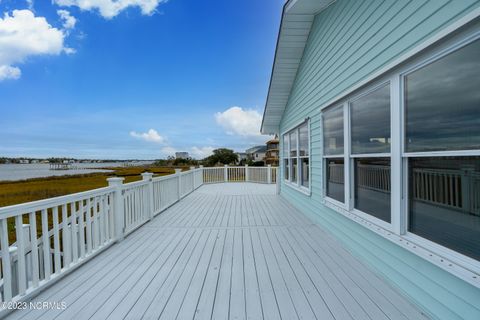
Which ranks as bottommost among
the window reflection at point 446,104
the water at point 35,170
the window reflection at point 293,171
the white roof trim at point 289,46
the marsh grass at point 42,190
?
the marsh grass at point 42,190

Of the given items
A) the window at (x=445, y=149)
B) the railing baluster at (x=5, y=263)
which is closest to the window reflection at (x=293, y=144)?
the window at (x=445, y=149)

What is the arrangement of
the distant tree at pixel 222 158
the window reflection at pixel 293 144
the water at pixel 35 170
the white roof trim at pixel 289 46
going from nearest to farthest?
the white roof trim at pixel 289 46 → the window reflection at pixel 293 144 → the distant tree at pixel 222 158 → the water at pixel 35 170

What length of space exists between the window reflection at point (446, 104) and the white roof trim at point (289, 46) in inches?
117

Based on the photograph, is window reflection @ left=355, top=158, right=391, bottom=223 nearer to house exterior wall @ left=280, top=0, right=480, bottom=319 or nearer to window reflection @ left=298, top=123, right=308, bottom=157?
house exterior wall @ left=280, top=0, right=480, bottom=319

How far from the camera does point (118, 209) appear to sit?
12.1ft

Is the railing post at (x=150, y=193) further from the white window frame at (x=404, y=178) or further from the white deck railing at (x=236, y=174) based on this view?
the white deck railing at (x=236, y=174)

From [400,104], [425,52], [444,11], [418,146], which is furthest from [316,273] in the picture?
[444,11]

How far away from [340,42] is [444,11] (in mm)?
1986

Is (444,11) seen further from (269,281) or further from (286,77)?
(286,77)

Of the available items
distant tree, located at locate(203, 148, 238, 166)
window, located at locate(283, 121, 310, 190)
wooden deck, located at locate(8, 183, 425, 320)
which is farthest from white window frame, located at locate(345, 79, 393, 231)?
distant tree, located at locate(203, 148, 238, 166)

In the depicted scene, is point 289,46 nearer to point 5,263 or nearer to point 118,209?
point 118,209

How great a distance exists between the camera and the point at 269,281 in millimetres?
2406

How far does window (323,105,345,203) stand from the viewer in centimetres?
354

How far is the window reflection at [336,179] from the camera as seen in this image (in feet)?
11.6
